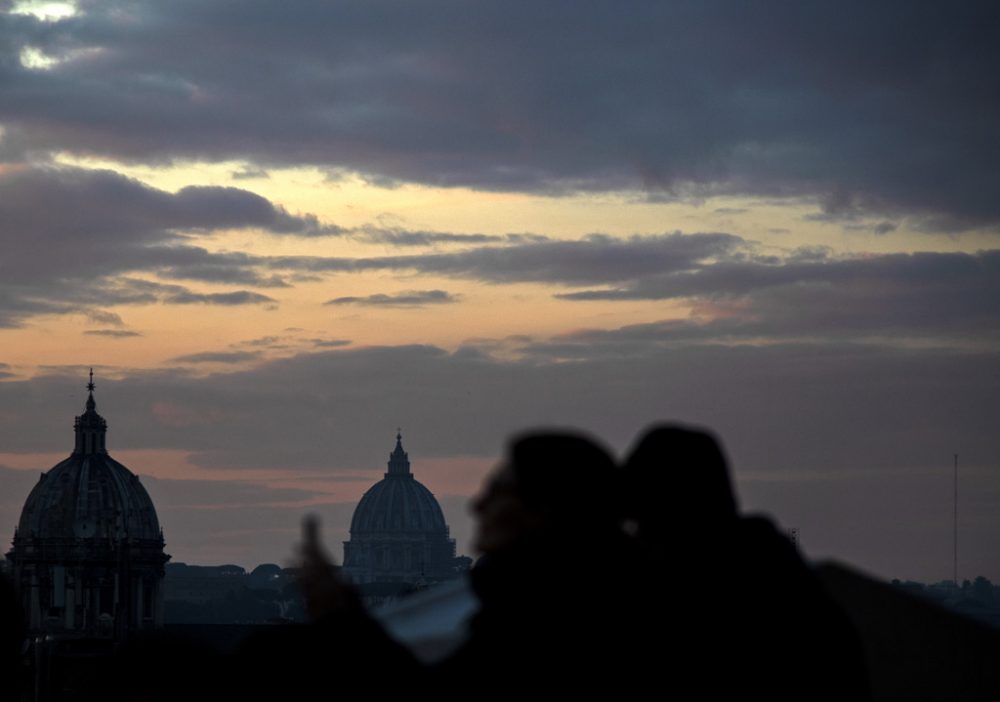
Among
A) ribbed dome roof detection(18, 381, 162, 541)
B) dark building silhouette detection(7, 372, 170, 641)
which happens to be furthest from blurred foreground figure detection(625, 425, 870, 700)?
ribbed dome roof detection(18, 381, 162, 541)

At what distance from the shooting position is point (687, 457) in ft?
22.1

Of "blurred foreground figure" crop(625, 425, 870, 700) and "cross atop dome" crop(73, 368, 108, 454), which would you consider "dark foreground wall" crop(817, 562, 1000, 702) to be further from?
"cross atop dome" crop(73, 368, 108, 454)

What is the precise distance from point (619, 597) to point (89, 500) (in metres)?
136

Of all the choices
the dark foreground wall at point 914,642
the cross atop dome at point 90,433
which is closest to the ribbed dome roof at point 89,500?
the cross atop dome at point 90,433

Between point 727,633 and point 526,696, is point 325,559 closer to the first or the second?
point 526,696

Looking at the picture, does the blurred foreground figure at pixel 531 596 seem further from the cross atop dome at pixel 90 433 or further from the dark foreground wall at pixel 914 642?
the cross atop dome at pixel 90 433

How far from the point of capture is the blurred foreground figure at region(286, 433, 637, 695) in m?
6.15

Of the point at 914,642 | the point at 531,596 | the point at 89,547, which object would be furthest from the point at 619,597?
the point at 89,547

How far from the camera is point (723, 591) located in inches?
264

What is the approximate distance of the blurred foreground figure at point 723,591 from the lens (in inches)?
262

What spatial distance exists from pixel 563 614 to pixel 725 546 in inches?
24.5

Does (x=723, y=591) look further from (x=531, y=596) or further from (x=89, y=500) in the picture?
(x=89, y=500)

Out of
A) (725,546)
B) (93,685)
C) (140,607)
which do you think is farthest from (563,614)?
(140,607)

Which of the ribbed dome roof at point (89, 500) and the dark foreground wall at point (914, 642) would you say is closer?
the dark foreground wall at point (914, 642)
